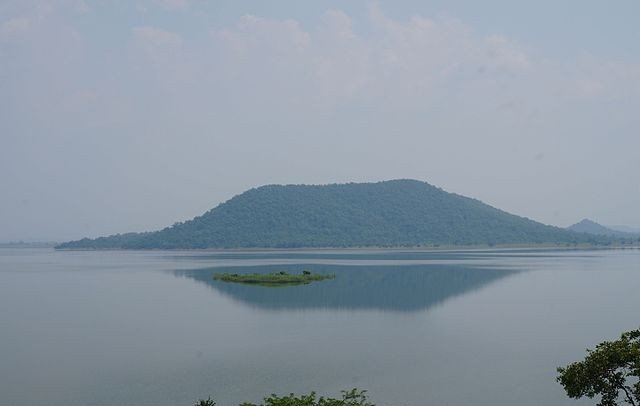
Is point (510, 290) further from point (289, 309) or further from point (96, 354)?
point (96, 354)

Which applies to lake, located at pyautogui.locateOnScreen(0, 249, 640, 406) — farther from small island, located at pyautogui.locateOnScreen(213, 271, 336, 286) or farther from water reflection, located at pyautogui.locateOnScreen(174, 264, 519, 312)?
small island, located at pyautogui.locateOnScreen(213, 271, 336, 286)

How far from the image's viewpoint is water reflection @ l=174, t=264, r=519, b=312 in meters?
46.5

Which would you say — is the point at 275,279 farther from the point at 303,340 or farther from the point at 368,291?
the point at 303,340

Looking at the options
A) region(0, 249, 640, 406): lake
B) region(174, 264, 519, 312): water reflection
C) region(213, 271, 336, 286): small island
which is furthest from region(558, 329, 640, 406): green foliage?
region(213, 271, 336, 286): small island

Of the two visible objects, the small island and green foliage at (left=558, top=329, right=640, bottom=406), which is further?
the small island

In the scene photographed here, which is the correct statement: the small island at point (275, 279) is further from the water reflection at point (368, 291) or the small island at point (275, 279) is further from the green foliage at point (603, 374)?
the green foliage at point (603, 374)

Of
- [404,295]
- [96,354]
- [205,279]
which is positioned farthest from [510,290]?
[96,354]

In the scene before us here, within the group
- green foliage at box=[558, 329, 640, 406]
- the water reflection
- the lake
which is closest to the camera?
green foliage at box=[558, 329, 640, 406]

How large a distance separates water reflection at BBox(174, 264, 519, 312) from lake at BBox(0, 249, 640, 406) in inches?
9.9

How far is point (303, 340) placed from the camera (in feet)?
102

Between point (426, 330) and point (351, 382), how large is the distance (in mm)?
12928

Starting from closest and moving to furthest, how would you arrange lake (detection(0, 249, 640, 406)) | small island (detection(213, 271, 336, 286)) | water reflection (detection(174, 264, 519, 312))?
lake (detection(0, 249, 640, 406)), water reflection (detection(174, 264, 519, 312)), small island (detection(213, 271, 336, 286))

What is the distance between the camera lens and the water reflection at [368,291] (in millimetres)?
46500

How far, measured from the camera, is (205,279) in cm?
6962
